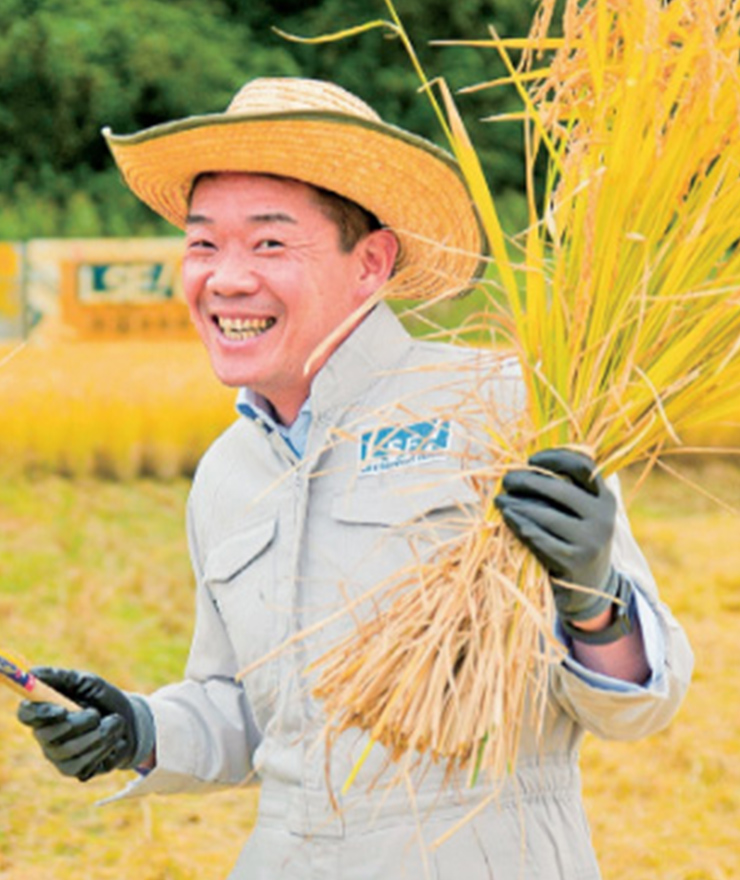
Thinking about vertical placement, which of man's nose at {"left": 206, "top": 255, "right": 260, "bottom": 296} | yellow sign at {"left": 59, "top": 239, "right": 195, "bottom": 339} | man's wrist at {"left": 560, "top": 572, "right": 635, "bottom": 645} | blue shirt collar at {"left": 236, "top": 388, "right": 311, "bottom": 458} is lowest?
yellow sign at {"left": 59, "top": 239, "right": 195, "bottom": 339}

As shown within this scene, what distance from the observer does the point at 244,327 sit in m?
2.24

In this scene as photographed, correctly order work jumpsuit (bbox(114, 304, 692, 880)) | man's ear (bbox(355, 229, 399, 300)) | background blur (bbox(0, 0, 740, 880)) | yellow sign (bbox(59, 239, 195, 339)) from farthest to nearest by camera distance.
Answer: yellow sign (bbox(59, 239, 195, 339)) → background blur (bbox(0, 0, 740, 880)) → man's ear (bbox(355, 229, 399, 300)) → work jumpsuit (bbox(114, 304, 692, 880))

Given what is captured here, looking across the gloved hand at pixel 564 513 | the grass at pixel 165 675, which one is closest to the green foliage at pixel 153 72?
the grass at pixel 165 675

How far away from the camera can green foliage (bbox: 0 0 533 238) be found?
9781 mm

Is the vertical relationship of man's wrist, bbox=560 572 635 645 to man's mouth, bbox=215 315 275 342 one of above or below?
below

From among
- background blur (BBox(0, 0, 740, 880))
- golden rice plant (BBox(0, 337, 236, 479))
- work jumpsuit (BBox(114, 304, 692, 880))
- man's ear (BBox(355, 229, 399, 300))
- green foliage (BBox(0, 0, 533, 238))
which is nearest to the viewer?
work jumpsuit (BBox(114, 304, 692, 880))

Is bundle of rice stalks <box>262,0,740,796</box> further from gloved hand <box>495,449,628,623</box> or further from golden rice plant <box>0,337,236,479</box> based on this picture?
golden rice plant <box>0,337,236,479</box>

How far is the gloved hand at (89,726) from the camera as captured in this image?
89.1 inches

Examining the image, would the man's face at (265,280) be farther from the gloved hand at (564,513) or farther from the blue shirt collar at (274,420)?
the gloved hand at (564,513)

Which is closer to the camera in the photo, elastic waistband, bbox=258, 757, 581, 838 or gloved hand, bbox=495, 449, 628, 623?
gloved hand, bbox=495, 449, 628, 623

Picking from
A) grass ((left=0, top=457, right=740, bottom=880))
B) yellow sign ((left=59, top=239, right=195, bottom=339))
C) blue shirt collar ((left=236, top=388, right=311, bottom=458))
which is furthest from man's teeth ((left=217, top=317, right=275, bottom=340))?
yellow sign ((left=59, top=239, right=195, bottom=339))

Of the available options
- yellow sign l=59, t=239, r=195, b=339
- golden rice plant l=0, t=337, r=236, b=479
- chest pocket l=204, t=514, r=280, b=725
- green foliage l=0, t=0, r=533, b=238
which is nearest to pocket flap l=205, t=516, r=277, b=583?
chest pocket l=204, t=514, r=280, b=725

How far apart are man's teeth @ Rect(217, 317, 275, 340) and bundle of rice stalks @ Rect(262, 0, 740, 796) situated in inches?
15.6

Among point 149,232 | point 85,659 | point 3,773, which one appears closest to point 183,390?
point 149,232
